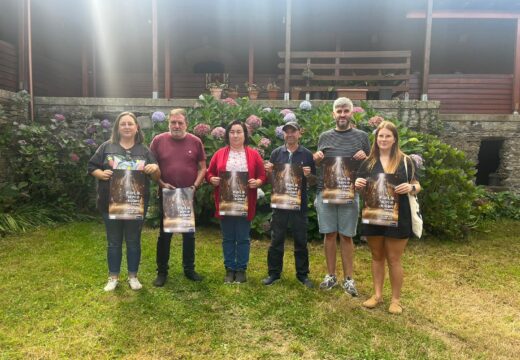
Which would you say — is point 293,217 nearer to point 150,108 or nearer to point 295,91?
point 150,108

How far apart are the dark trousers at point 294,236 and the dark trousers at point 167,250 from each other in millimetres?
770

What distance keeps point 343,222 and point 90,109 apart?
21.3 feet

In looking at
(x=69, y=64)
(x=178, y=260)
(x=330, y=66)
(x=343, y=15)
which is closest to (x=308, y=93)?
(x=330, y=66)

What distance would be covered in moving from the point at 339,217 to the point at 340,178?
1.26ft

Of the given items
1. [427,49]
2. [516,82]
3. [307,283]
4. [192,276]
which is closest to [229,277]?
[192,276]

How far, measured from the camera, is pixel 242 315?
328 centimetres

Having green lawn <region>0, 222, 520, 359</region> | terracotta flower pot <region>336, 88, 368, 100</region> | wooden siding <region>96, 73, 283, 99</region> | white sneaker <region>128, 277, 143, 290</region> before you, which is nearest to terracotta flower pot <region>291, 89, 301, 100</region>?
terracotta flower pot <region>336, 88, 368, 100</region>

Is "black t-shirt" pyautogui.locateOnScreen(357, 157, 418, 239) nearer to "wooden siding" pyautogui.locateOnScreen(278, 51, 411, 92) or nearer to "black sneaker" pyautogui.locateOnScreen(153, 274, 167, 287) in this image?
"black sneaker" pyautogui.locateOnScreen(153, 274, 167, 287)

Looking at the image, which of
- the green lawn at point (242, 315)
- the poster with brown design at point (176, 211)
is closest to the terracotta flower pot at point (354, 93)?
the green lawn at point (242, 315)

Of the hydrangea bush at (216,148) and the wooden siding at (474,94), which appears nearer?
the hydrangea bush at (216,148)

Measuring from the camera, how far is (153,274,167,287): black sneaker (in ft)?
12.5

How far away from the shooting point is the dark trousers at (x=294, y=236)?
379 cm

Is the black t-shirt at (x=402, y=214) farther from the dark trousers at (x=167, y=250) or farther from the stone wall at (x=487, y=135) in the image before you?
the stone wall at (x=487, y=135)

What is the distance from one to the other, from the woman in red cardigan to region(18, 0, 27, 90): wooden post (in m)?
6.77
